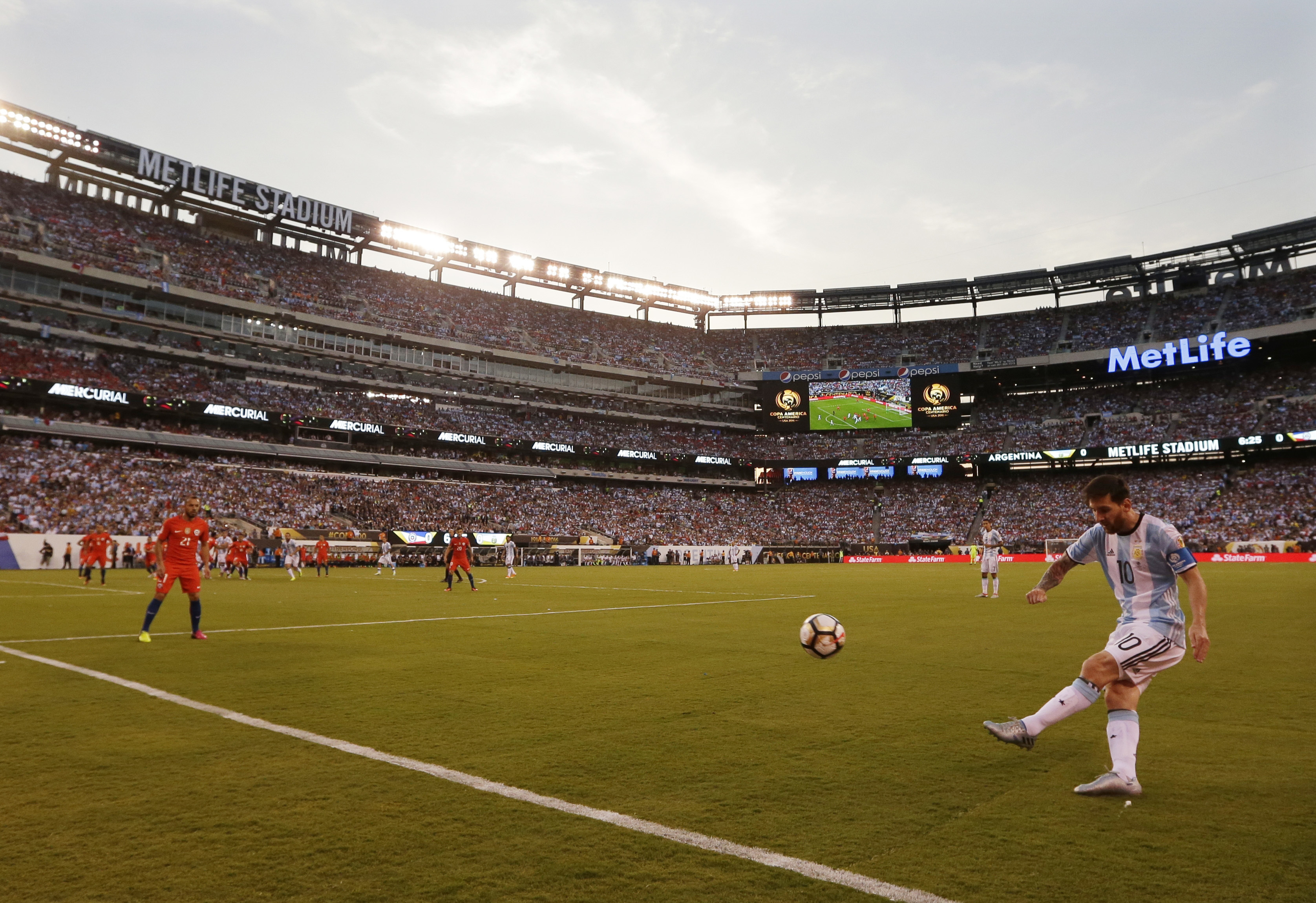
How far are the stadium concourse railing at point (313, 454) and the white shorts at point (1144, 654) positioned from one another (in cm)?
5620

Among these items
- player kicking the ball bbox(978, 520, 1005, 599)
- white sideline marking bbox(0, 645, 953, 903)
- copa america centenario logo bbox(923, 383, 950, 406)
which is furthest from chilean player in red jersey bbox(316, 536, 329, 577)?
copa america centenario logo bbox(923, 383, 950, 406)

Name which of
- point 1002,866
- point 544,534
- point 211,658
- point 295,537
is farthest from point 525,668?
point 544,534

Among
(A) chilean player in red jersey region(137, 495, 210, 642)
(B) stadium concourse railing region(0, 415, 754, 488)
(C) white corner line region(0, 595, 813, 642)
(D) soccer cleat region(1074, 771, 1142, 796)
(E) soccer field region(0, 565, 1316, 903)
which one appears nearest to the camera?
(E) soccer field region(0, 565, 1316, 903)

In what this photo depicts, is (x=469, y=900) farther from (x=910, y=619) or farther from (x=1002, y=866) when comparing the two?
(x=910, y=619)

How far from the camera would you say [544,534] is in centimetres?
6172

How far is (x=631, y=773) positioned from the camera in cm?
513

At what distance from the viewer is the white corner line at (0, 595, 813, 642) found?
12141 mm

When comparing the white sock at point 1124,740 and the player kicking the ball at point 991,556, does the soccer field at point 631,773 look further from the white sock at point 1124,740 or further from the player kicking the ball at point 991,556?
the player kicking the ball at point 991,556

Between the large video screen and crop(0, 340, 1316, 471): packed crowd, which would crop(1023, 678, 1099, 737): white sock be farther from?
the large video screen

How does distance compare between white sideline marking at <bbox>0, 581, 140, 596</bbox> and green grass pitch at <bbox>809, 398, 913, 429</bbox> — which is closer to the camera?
white sideline marking at <bbox>0, 581, 140, 596</bbox>

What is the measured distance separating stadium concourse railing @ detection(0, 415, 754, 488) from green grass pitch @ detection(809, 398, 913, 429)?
11.2 meters

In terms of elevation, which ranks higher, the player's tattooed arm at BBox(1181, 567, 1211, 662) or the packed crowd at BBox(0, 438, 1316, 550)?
the packed crowd at BBox(0, 438, 1316, 550)

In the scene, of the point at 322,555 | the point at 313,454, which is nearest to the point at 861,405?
the point at 313,454

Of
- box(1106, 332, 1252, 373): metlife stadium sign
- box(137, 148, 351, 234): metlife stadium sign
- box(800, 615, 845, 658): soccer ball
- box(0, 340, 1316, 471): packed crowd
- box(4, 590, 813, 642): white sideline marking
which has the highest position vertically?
box(137, 148, 351, 234): metlife stadium sign
